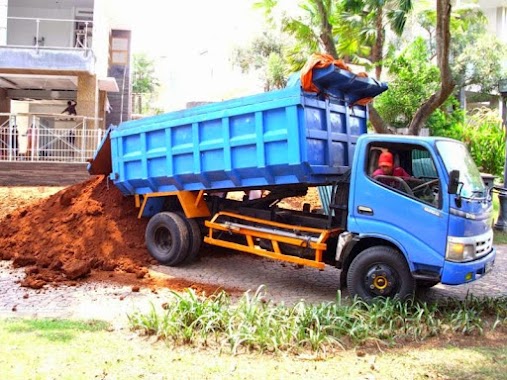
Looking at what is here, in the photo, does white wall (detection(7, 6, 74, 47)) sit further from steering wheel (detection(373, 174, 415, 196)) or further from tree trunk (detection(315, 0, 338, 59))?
steering wheel (detection(373, 174, 415, 196))

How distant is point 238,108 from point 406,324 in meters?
3.41

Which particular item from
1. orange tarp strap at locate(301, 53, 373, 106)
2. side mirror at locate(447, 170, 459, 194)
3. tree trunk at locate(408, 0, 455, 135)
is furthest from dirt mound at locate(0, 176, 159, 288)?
tree trunk at locate(408, 0, 455, 135)

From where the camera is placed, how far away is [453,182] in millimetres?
5445

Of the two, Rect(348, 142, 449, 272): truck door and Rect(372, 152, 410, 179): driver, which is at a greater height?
Rect(372, 152, 410, 179): driver

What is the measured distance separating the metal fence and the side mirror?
1125 cm

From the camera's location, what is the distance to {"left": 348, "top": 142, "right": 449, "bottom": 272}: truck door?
18.5 feet

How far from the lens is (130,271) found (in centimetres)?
770

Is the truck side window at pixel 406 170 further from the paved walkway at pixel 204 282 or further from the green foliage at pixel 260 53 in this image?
the green foliage at pixel 260 53

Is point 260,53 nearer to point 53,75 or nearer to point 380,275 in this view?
point 53,75

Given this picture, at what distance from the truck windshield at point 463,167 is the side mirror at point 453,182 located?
0.52 feet

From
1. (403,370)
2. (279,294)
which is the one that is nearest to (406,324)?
(403,370)

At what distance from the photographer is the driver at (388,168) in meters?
6.12

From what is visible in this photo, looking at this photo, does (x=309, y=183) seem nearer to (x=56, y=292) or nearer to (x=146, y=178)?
(x=146, y=178)

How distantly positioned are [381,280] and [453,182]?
132cm
